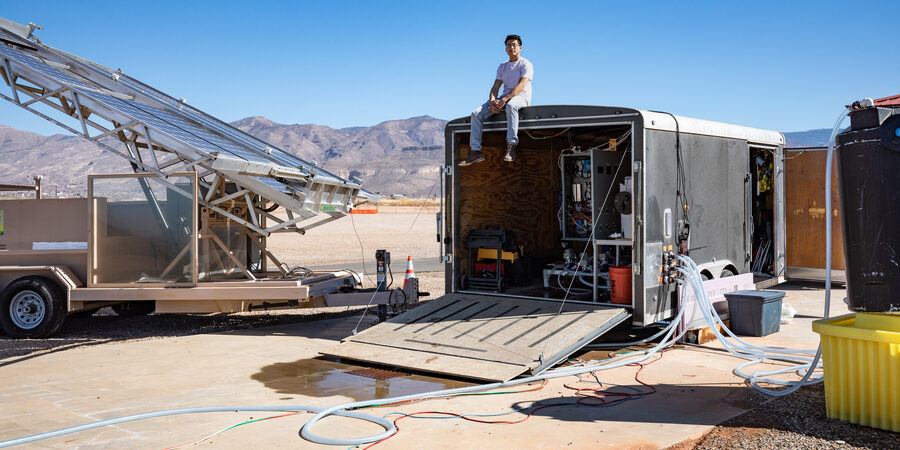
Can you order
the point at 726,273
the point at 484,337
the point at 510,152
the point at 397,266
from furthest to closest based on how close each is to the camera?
the point at 397,266
the point at 726,273
the point at 510,152
the point at 484,337

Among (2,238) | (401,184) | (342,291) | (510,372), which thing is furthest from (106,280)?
(401,184)

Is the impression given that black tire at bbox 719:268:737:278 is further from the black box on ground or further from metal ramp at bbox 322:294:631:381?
metal ramp at bbox 322:294:631:381

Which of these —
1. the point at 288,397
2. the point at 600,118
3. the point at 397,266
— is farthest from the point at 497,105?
the point at 397,266

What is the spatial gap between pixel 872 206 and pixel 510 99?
4861mm

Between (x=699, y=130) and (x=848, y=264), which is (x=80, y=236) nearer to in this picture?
(x=699, y=130)

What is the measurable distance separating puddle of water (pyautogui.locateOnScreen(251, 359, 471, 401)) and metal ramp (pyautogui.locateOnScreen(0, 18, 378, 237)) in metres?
2.53

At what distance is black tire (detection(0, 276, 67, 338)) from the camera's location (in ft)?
33.8

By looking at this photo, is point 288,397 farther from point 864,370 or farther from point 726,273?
point 726,273

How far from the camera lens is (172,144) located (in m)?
9.77

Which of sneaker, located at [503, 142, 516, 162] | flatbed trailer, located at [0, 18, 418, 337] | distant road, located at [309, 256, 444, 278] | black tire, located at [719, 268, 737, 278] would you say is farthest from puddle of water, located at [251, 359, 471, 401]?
distant road, located at [309, 256, 444, 278]

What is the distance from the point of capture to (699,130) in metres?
10.1

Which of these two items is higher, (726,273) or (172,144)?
(172,144)

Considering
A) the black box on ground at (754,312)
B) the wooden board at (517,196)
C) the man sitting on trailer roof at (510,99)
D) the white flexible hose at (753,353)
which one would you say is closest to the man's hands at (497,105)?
the man sitting on trailer roof at (510,99)

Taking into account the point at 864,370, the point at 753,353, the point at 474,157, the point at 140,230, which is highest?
the point at 474,157
